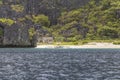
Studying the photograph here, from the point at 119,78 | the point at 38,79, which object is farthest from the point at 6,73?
the point at 119,78

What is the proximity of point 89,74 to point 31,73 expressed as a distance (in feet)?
37.8

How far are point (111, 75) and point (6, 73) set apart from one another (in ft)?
67.8

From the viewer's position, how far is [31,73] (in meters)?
74.4

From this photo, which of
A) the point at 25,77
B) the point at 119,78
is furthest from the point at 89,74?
the point at 25,77

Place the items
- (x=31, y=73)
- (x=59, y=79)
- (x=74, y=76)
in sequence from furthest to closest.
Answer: (x=31, y=73) → (x=74, y=76) → (x=59, y=79)

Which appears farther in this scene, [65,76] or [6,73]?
[6,73]

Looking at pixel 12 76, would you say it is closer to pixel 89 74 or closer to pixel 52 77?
pixel 52 77

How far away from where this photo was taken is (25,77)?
67438 millimetres

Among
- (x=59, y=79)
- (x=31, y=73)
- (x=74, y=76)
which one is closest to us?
(x=59, y=79)

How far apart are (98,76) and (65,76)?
6035 millimetres

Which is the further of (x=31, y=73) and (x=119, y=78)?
(x=31, y=73)

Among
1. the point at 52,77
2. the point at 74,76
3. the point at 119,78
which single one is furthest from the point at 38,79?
the point at 119,78

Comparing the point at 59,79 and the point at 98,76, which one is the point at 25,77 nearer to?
the point at 59,79

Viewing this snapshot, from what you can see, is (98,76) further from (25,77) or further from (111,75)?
(25,77)
